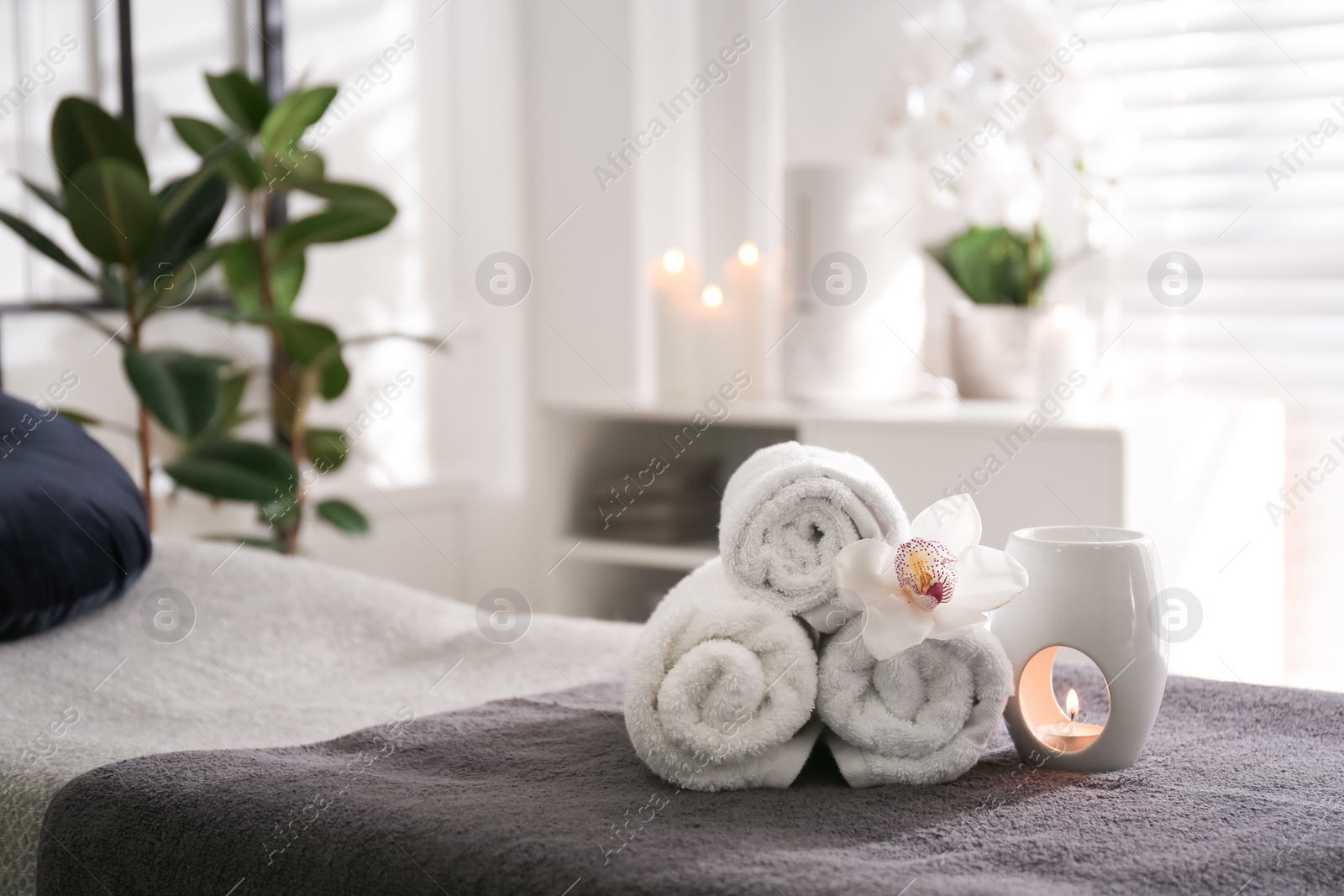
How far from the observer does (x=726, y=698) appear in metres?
0.81

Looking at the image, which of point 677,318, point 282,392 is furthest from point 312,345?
point 677,318

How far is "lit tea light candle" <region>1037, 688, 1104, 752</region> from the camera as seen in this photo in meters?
0.86

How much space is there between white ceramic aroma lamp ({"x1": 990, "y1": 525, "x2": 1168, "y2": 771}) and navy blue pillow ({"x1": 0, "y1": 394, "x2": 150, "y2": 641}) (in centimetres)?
84

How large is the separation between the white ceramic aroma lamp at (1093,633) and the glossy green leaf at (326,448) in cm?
157

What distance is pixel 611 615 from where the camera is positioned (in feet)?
8.56

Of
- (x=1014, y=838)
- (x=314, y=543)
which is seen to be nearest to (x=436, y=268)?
(x=314, y=543)

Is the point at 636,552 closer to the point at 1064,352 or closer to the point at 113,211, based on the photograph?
the point at 1064,352

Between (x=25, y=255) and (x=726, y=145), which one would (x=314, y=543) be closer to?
(x=25, y=255)

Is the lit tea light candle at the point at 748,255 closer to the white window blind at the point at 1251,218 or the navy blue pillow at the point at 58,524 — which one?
the white window blind at the point at 1251,218

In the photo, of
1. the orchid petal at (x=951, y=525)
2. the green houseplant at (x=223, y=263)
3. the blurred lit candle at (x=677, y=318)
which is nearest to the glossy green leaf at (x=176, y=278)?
the green houseplant at (x=223, y=263)

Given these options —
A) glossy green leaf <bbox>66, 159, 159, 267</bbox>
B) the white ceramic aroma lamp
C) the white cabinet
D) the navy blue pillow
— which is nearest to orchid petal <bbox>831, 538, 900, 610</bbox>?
the white ceramic aroma lamp

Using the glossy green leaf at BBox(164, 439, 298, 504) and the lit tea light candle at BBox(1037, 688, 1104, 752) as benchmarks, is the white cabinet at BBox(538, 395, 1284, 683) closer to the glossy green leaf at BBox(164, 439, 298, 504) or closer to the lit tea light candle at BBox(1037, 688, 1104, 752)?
the glossy green leaf at BBox(164, 439, 298, 504)

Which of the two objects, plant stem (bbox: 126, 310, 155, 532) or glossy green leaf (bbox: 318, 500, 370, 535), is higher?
plant stem (bbox: 126, 310, 155, 532)

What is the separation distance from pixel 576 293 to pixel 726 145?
0.45 m
